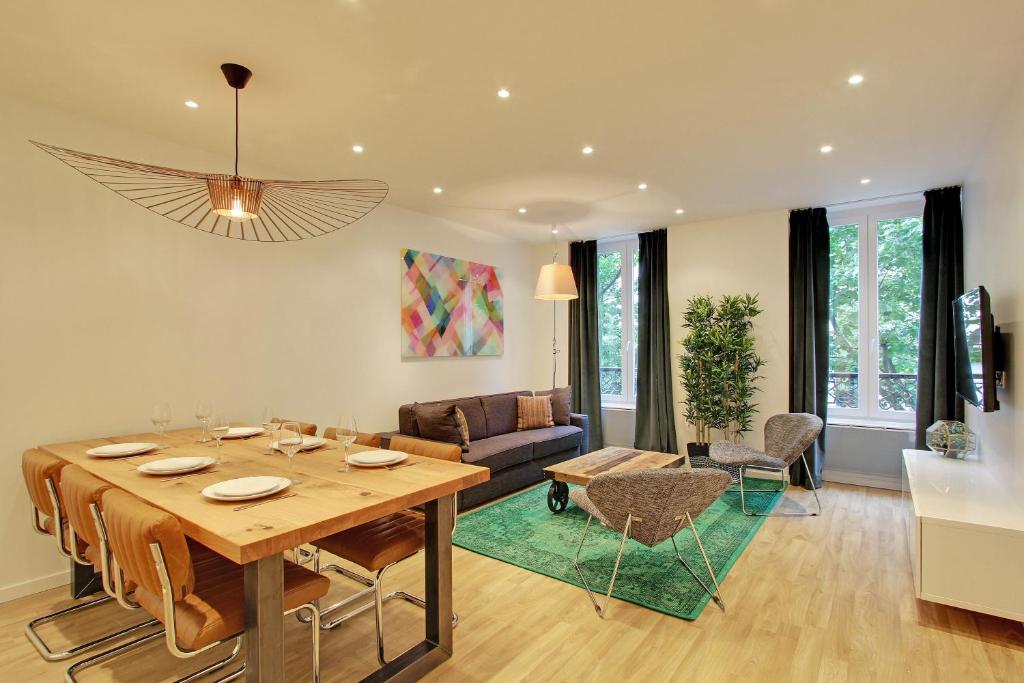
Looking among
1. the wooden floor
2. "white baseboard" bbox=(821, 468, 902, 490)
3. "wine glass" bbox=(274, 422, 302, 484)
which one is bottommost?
the wooden floor

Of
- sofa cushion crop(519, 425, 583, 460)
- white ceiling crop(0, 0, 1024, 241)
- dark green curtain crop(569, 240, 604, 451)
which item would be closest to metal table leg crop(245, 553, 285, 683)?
white ceiling crop(0, 0, 1024, 241)

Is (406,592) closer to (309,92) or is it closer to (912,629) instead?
(912,629)

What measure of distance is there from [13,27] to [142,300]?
1598 millimetres

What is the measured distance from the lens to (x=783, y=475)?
5098 millimetres

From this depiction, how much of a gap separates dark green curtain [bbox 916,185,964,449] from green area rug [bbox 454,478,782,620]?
161 cm

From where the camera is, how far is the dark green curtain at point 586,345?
6.55 meters

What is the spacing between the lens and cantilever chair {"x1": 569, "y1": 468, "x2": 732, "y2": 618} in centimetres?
261

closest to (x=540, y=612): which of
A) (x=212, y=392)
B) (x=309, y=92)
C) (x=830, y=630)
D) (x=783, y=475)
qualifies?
(x=830, y=630)

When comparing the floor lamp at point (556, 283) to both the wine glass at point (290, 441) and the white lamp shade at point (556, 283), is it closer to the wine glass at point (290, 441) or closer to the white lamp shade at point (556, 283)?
the white lamp shade at point (556, 283)

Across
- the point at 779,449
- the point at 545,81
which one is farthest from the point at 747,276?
the point at 545,81

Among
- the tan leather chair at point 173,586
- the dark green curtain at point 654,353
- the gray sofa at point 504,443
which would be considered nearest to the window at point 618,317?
the dark green curtain at point 654,353

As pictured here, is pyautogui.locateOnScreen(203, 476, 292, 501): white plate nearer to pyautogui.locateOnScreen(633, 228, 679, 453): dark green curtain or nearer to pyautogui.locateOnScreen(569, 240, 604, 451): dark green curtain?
pyautogui.locateOnScreen(633, 228, 679, 453): dark green curtain

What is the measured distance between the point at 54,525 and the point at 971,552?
14.2ft

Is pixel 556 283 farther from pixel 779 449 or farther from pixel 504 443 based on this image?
pixel 779 449
